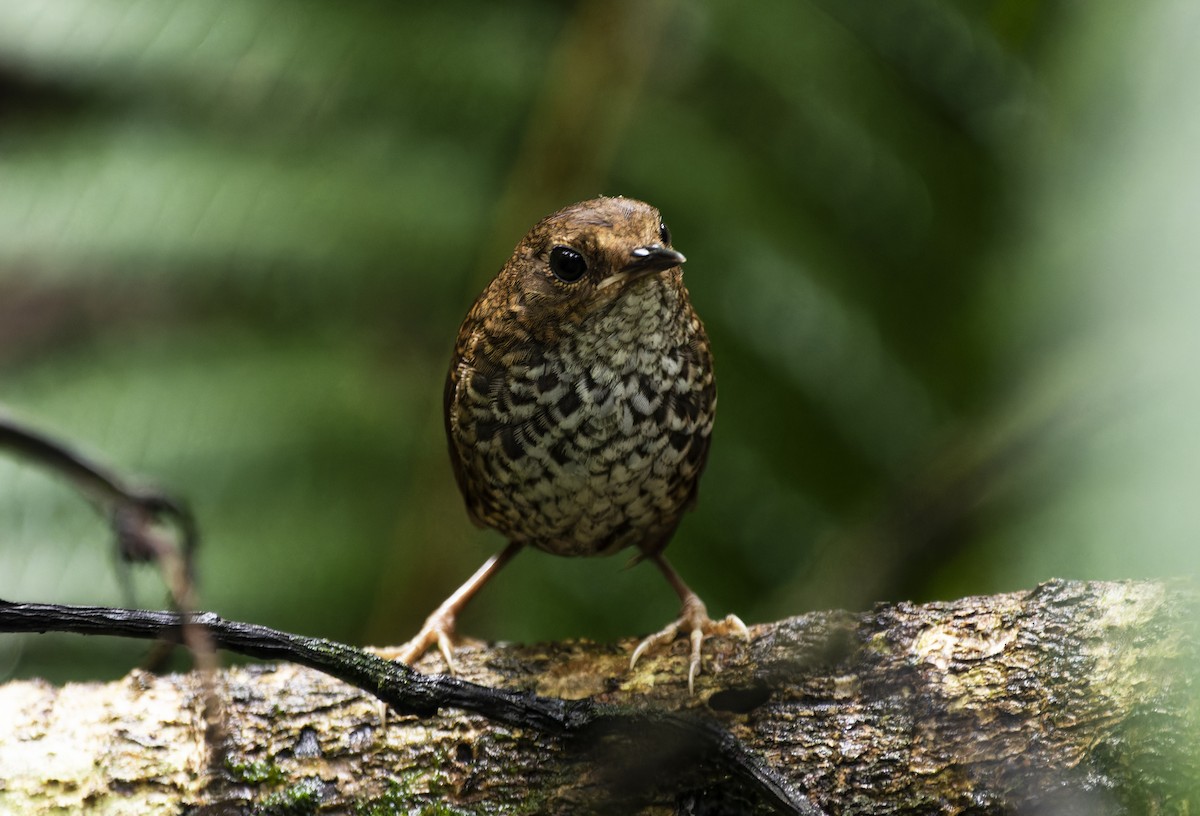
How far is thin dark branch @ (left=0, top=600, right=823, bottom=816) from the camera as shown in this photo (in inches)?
69.7

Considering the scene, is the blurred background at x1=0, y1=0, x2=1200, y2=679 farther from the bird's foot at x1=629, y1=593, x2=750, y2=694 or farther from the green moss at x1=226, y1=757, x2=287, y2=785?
the green moss at x1=226, y1=757, x2=287, y2=785

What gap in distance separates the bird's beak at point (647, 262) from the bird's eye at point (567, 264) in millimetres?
91

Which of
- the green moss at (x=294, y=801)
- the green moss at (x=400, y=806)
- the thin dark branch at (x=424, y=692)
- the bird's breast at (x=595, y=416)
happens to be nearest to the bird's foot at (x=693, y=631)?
the bird's breast at (x=595, y=416)

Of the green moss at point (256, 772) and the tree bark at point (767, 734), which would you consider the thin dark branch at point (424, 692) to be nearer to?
the tree bark at point (767, 734)

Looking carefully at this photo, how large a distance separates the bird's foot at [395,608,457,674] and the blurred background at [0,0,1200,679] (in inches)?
22.1

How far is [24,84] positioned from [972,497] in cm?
363

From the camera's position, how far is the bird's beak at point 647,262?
2471mm

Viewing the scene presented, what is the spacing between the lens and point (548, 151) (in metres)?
3.82

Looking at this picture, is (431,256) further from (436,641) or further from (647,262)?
(647,262)

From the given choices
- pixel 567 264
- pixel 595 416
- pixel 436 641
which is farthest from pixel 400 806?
pixel 567 264

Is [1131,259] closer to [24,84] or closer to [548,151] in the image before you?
[548,151]

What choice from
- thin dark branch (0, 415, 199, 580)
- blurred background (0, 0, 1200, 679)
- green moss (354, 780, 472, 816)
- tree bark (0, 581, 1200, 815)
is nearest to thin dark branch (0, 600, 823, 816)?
tree bark (0, 581, 1200, 815)

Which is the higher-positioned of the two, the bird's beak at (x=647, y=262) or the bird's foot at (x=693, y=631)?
the bird's beak at (x=647, y=262)

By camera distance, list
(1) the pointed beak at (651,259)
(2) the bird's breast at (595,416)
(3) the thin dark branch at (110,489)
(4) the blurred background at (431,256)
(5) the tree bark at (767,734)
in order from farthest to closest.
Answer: (4) the blurred background at (431,256)
(2) the bird's breast at (595,416)
(3) the thin dark branch at (110,489)
(1) the pointed beak at (651,259)
(5) the tree bark at (767,734)
